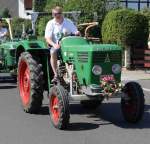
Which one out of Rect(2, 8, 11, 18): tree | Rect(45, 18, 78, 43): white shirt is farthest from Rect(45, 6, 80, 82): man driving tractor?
Rect(2, 8, 11, 18): tree

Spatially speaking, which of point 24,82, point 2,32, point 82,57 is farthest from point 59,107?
point 2,32

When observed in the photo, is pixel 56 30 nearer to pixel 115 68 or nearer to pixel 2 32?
pixel 115 68

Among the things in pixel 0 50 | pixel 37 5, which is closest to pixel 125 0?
pixel 37 5

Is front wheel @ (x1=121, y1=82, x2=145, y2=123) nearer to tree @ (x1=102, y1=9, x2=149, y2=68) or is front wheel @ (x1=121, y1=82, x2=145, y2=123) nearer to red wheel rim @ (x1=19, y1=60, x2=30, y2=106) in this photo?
red wheel rim @ (x1=19, y1=60, x2=30, y2=106)

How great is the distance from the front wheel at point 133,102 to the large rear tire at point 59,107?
114cm

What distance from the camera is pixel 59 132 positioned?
895cm

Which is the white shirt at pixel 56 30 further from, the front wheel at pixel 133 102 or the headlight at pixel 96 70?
the front wheel at pixel 133 102

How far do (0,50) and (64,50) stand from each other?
614 cm

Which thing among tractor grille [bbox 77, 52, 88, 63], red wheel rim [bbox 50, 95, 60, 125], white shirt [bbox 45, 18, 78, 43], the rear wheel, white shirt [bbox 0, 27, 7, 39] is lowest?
the rear wheel

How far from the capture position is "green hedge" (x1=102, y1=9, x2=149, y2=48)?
19141 millimetres

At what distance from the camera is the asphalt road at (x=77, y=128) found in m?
8.44

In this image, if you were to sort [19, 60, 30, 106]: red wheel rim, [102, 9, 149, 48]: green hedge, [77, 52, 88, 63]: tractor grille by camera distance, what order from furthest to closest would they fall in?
[102, 9, 149, 48]: green hedge → [19, 60, 30, 106]: red wheel rim → [77, 52, 88, 63]: tractor grille

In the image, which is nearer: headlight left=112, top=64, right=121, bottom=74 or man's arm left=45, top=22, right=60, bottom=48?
headlight left=112, top=64, right=121, bottom=74

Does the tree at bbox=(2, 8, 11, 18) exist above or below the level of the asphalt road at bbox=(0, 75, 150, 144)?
above
